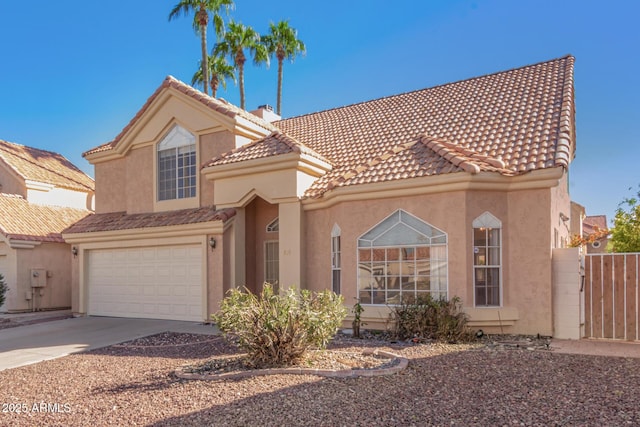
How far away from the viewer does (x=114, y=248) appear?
1803cm

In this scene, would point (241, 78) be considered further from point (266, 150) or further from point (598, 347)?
point (598, 347)

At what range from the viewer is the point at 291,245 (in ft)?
48.3

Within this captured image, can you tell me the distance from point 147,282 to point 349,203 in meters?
8.12

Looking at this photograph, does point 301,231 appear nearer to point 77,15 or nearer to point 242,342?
point 242,342

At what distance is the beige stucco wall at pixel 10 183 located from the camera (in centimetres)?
2447

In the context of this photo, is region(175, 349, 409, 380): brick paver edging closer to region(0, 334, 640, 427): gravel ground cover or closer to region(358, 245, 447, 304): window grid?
region(0, 334, 640, 427): gravel ground cover

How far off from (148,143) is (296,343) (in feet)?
40.8

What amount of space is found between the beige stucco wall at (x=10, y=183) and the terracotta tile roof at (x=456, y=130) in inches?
556

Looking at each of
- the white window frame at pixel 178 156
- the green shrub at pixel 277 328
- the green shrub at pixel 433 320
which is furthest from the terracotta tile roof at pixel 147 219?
the green shrub at pixel 277 328

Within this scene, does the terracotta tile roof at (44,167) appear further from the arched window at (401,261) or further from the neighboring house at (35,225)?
the arched window at (401,261)

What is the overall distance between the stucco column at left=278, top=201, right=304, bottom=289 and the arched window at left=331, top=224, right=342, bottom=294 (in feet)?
3.11

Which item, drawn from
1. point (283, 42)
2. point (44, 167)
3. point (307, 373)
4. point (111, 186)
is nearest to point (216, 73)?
point (283, 42)

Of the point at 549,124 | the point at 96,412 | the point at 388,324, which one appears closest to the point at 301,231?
the point at 388,324

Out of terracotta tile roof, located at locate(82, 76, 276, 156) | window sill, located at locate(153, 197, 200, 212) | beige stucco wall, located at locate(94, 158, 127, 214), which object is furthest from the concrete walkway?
beige stucco wall, located at locate(94, 158, 127, 214)
